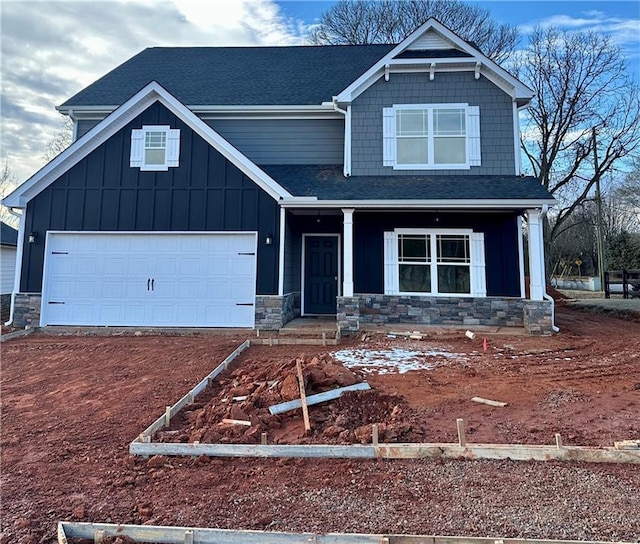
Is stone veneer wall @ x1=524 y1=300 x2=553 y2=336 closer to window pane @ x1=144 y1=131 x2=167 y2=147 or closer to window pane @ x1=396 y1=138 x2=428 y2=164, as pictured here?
window pane @ x1=396 y1=138 x2=428 y2=164

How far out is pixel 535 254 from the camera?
859 cm

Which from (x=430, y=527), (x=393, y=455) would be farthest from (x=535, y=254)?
(x=430, y=527)

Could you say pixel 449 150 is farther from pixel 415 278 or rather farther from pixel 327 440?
pixel 327 440

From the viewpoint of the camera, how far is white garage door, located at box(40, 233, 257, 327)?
29.8ft

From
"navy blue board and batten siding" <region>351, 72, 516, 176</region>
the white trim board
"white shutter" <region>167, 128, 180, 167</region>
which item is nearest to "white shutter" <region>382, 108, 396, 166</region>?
Result: "navy blue board and batten siding" <region>351, 72, 516, 176</region>

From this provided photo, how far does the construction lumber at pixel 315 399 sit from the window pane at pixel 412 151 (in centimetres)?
720

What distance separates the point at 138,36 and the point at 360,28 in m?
14.0

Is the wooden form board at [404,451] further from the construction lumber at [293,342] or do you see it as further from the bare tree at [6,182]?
the bare tree at [6,182]

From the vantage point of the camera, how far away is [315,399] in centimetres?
416

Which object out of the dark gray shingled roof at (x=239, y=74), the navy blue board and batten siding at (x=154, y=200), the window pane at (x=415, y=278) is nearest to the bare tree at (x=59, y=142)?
the dark gray shingled roof at (x=239, y=74)

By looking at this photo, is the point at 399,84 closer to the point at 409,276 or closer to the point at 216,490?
the point at 409,276

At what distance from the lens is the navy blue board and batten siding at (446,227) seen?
929 centimetres

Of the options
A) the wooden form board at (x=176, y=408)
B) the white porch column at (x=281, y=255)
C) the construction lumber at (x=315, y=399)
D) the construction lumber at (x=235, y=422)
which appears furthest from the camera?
the white porch column at (x=281, y=255)

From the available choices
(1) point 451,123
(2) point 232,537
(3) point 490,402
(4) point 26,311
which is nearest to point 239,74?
(1) point 451,123
